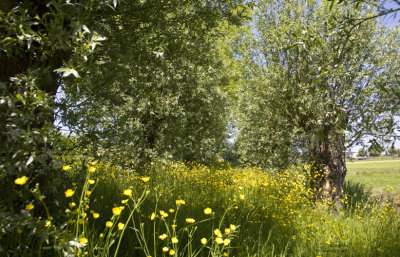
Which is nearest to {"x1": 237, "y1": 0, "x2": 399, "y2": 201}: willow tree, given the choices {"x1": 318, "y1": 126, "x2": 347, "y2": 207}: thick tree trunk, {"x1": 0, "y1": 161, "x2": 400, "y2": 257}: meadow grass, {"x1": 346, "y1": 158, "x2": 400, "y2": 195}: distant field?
{"x1": 318, "y1": 126, "x2": 347, "y2": 207}: thick tree trunk

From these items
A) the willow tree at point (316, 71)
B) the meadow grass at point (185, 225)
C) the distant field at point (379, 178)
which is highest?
the willow tree at point (316, 71)

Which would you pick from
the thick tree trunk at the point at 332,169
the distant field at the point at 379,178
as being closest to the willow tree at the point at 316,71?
the thick tree trunk at the point at 332,169

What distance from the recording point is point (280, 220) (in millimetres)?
4645

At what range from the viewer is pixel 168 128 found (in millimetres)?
7258

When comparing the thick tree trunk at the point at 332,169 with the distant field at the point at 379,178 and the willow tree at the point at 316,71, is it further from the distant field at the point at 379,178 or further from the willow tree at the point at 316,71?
the distant field at the point at 379,178

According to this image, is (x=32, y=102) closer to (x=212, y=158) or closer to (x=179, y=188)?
(x=179, y=188)

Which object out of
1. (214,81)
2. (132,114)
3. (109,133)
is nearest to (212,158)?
(214,81)

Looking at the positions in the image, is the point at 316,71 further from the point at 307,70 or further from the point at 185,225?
the point at 185,225

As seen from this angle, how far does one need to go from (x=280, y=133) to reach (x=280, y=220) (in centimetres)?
670

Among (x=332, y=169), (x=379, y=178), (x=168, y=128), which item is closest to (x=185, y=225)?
(x=168, y=128)

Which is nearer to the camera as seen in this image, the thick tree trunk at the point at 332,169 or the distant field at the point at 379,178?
the thick tree trunk at the point at 332,169

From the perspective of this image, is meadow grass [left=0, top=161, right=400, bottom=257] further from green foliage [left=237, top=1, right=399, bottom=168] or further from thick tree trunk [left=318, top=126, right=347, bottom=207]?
green foliage [left=237, top=1, right=399, bottom=168]

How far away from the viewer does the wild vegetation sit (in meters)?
2.41

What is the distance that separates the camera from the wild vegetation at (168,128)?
2.41m
